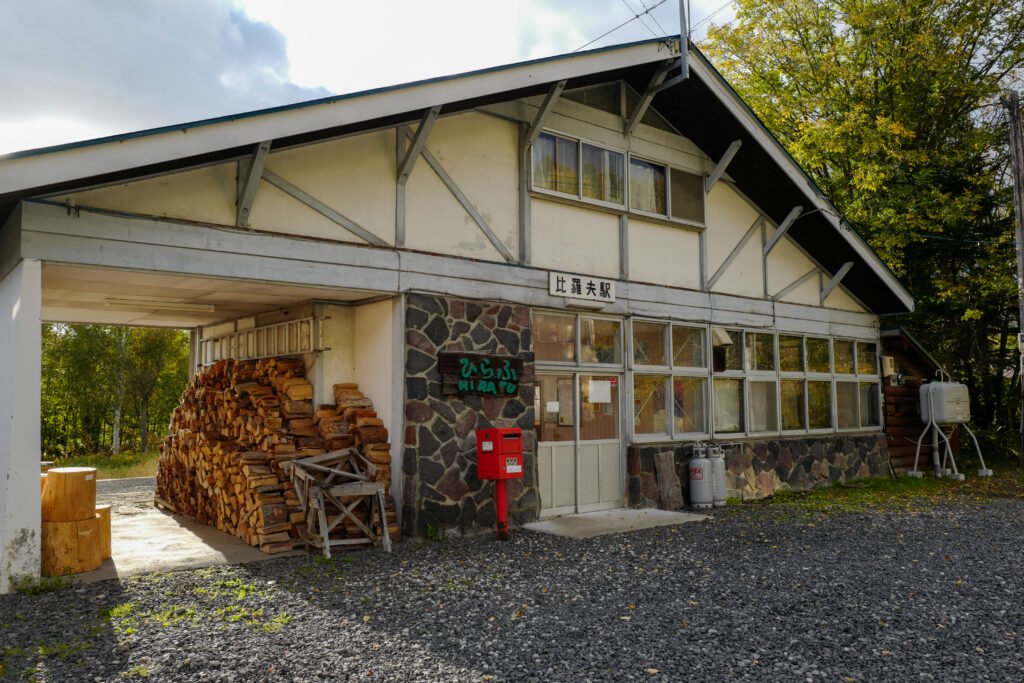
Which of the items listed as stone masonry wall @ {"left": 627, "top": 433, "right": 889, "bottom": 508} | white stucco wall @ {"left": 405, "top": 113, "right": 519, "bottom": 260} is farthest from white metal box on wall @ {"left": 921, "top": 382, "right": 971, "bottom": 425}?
white stucco wall @ {"left": 405, "top": 113, "right": 519, "bottom": 260}

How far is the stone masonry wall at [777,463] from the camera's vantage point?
33.5ft

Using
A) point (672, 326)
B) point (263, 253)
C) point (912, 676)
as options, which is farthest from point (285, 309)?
point (912, 676)

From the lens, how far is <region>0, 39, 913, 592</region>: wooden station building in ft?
20.7

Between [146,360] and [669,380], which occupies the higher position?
[146,360]

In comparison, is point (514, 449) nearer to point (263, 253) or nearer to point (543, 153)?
point (263, 253)

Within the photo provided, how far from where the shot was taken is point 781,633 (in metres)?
4.92

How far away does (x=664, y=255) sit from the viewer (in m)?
10.9

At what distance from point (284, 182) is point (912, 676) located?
6.47 meters

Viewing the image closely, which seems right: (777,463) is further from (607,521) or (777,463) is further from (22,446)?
(22,446)

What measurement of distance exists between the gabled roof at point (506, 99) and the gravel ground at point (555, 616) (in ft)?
10.8

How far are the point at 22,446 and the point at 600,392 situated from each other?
A: 651 centimetres

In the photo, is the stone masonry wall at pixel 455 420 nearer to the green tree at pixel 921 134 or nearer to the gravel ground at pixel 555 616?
the gravel ground at pixel 555 616

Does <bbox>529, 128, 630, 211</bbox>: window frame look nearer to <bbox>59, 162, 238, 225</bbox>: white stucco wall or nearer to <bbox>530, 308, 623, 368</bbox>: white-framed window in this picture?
<bbox>530, 308, 623, 368</bbox>: white-framed window

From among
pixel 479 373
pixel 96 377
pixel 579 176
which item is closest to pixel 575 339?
pixel 479 373
